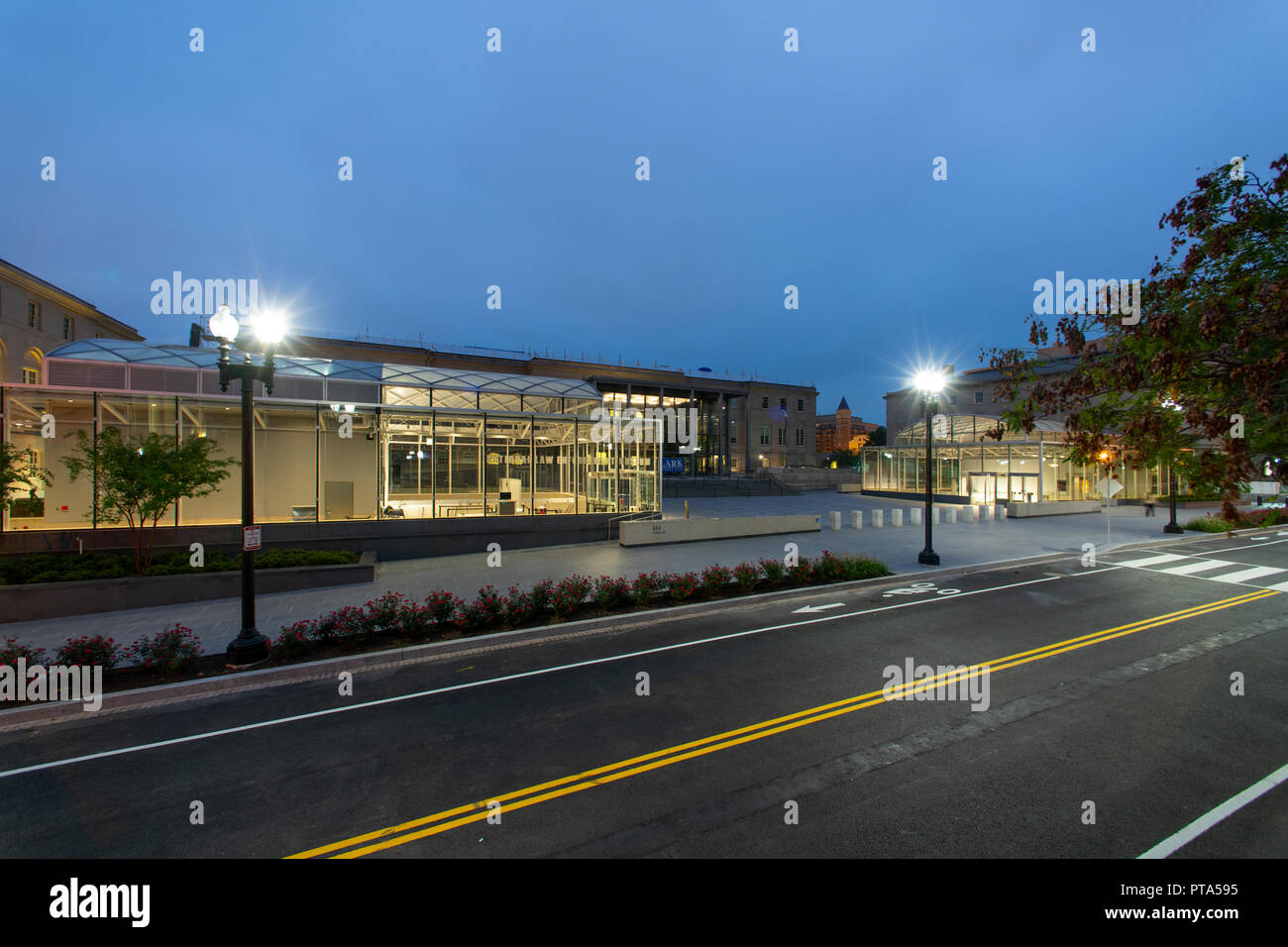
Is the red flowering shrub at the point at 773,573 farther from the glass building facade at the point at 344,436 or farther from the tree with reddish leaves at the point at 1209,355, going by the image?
the glass building facade at the point at 344,436

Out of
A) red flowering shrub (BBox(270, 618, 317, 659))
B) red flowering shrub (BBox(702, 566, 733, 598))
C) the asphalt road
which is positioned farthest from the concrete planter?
red flowering shrub (BBox(702, 566, 733, 598))

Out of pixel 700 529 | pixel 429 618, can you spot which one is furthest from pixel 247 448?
pixel 700 529

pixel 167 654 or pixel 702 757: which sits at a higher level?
pixel 167 654

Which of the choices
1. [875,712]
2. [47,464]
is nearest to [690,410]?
[47,464]

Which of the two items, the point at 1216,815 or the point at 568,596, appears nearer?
the point at 1216,815

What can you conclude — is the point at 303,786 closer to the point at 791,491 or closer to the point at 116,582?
the point at 116,582

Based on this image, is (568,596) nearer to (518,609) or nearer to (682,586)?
(518,609)

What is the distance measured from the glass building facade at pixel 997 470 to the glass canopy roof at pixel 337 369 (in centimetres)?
2648

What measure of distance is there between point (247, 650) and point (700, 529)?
14744 mm

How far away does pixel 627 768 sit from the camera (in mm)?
5164

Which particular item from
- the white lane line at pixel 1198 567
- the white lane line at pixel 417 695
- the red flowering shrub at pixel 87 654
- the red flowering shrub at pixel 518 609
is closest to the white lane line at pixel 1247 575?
the white lane line at pixel 1198 567

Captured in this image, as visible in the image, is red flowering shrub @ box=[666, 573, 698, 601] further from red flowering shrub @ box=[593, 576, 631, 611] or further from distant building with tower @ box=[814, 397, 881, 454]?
distant building with tower @ box=[814, 397, 881, 454]

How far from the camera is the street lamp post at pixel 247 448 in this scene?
319 inches
